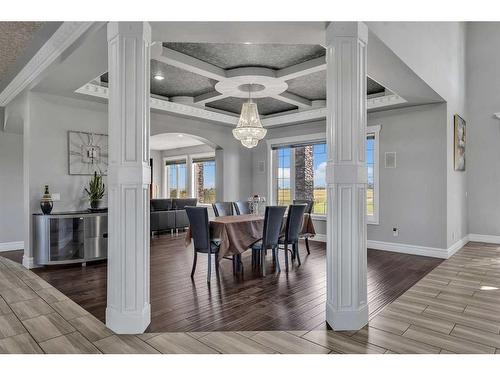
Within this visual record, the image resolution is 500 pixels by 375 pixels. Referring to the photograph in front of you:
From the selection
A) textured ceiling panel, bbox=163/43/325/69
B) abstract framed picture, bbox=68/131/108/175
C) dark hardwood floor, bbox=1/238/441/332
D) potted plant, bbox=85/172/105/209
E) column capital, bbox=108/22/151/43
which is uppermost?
textured ceiling panel, bbox=163/43/325/69

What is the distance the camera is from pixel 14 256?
5363 mm

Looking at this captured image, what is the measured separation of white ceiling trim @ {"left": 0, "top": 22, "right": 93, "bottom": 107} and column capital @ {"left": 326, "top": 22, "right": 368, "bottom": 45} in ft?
6.72

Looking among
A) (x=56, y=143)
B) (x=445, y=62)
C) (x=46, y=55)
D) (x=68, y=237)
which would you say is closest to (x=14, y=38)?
(x=46, y=55)

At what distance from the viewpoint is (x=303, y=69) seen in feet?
14.5

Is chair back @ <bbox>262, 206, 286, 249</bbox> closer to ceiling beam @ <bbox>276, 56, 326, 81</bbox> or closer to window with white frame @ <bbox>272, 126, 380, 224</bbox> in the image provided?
ceiling beam @ <bbox>276, 56, 326, 81</bbox>

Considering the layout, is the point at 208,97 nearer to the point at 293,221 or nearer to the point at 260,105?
the point at 260,105

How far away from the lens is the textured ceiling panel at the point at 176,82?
465 cm

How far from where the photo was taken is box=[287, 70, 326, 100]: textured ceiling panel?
5.05 m

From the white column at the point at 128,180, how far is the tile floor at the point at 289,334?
0.81 feet

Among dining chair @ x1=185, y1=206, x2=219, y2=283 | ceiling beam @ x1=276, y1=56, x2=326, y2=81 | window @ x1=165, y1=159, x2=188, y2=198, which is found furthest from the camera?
window @ x1=165, y1=159, x2=188, y2=198

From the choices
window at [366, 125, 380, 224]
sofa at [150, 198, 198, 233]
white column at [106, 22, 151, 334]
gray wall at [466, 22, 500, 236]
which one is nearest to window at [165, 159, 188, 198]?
sofa at [150, 198, 198, 233]
